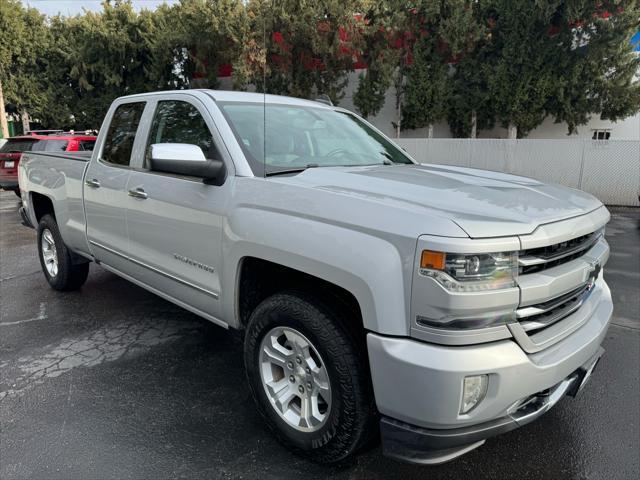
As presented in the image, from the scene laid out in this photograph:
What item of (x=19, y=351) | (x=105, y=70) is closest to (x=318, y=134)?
(x=19, y=351)

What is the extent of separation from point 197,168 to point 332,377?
136 cm

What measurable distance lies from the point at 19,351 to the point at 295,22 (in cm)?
1708

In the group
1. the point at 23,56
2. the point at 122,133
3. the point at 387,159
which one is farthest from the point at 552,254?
the point at 23,56

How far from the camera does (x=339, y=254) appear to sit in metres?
2.09

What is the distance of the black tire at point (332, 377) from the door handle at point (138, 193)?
4.67 ft

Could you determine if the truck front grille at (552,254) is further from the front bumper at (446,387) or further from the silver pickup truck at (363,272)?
the front bumper at (446,387)

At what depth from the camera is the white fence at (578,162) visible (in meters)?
12.0

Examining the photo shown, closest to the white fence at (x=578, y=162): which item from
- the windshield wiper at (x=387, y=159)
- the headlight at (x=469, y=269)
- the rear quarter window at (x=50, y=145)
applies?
the windshield wiper at (x=387, y=159)

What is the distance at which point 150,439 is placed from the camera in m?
2.68

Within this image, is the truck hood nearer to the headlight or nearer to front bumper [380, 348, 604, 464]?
the headlight

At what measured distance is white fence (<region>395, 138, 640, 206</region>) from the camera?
1203cm

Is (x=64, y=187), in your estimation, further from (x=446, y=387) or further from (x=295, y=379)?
(x=446, y=387)

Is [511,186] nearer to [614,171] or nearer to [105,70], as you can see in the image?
[614,171]

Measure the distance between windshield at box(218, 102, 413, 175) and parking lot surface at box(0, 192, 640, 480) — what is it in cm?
156
